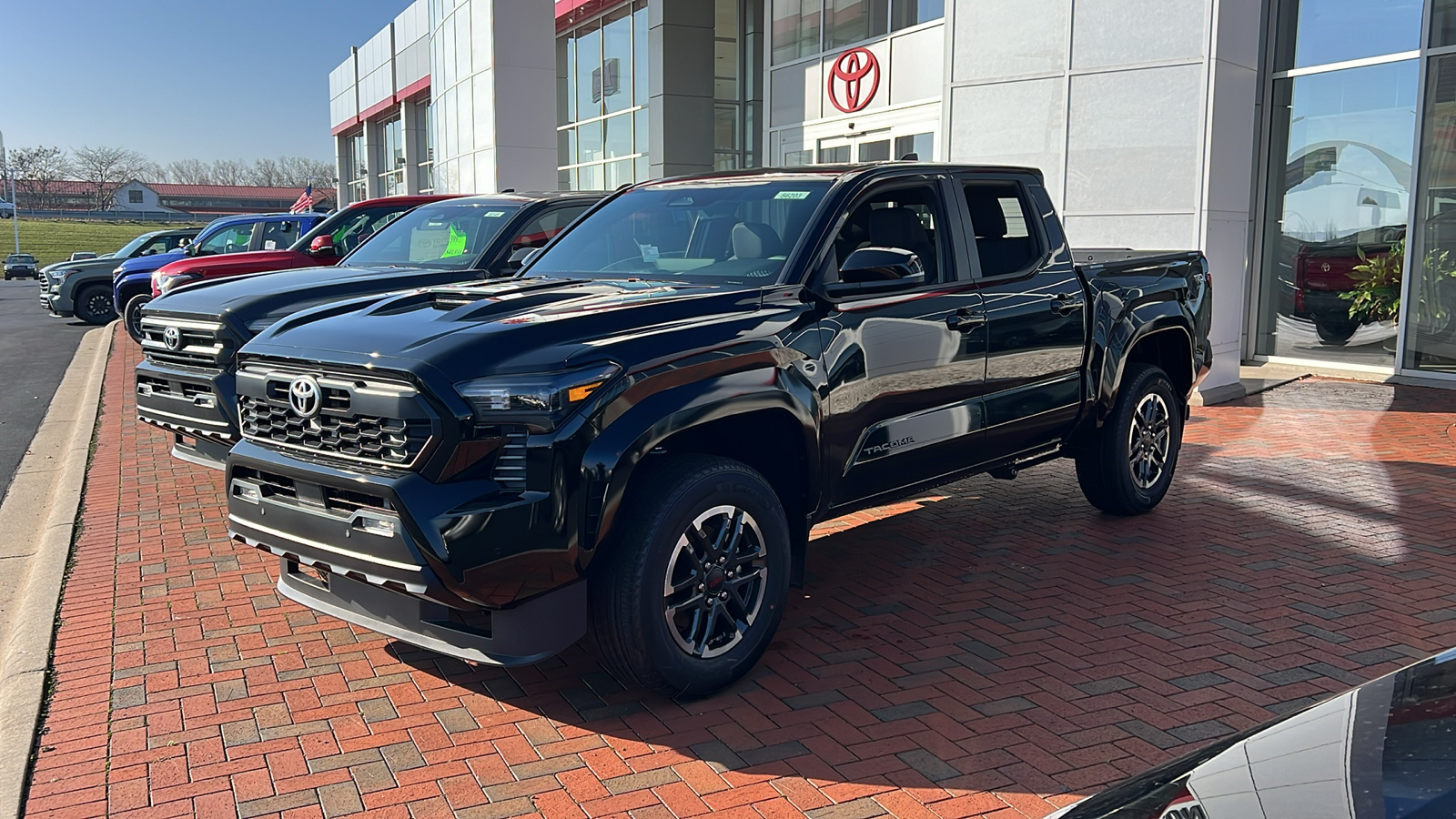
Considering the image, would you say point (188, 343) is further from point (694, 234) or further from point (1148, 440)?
point (1148, 440)

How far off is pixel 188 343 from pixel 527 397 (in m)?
4.49

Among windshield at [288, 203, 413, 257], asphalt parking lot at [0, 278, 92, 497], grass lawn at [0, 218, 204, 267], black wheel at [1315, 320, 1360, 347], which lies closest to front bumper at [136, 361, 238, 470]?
asphalt parking lot at [0, 278, 92, 497]

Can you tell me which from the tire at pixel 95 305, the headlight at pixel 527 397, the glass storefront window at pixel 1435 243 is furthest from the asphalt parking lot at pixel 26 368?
the glass storefront window at pixel 1435 243

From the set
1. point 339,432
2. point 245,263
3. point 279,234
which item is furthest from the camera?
point 279,234

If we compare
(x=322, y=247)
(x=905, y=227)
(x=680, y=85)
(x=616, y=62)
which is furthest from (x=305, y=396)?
(x=616, y=62)

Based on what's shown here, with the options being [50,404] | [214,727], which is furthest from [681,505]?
[50,404]

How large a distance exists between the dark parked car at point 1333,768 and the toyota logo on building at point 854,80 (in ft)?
48.9

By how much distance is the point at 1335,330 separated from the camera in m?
13.1

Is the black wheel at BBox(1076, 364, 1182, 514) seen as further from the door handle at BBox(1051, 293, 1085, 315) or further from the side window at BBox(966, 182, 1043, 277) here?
the side window at BBox(966, 182, 1043, 277)

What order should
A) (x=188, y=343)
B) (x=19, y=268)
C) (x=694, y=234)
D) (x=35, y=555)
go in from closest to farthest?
(x=694, y=234) → (x=35, y=555) → (x=188, y=343) → (x=19, y=268)

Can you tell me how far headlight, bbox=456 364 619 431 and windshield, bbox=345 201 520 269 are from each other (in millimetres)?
5144

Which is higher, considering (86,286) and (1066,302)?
(1066,302)

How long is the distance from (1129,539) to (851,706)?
2.89m

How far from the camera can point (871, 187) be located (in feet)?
17.1
